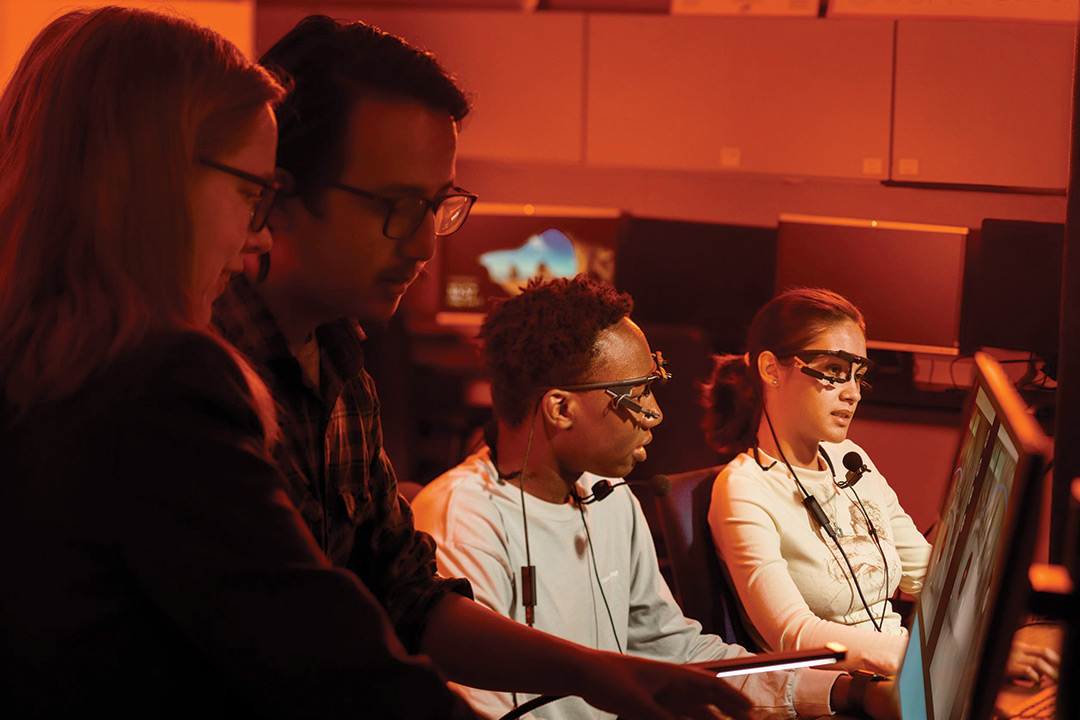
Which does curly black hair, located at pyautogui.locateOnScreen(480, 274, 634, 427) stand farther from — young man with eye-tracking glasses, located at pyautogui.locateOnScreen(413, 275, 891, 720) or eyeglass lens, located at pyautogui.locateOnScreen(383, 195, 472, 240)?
eyeglass lens, located at pyautogui.locateOnScreen(383, 195, 472, 240)

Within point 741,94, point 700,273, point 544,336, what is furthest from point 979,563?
point 741,94

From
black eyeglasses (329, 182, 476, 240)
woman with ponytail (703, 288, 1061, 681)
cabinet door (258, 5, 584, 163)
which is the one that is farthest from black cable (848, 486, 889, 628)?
cabinet door (258, 5, 584, 163)

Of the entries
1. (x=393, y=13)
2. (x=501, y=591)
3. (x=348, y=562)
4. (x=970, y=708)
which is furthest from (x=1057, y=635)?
(x=393, y=13)

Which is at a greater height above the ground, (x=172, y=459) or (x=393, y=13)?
(x=393, y=13)

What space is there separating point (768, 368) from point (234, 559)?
80cm

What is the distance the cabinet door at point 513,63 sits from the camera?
8.18ft

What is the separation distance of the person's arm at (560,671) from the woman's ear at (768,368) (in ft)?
1.36

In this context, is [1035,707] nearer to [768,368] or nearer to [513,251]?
[768,368]

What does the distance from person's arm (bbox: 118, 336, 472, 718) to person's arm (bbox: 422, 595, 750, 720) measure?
299 mm

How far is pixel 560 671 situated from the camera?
1.05 metres

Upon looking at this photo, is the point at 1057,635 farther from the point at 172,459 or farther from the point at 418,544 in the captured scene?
the point at 172,459

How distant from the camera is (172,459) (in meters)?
0.68

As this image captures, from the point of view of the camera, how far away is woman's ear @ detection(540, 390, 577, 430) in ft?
4.75

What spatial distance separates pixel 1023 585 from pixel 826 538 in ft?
1.88
